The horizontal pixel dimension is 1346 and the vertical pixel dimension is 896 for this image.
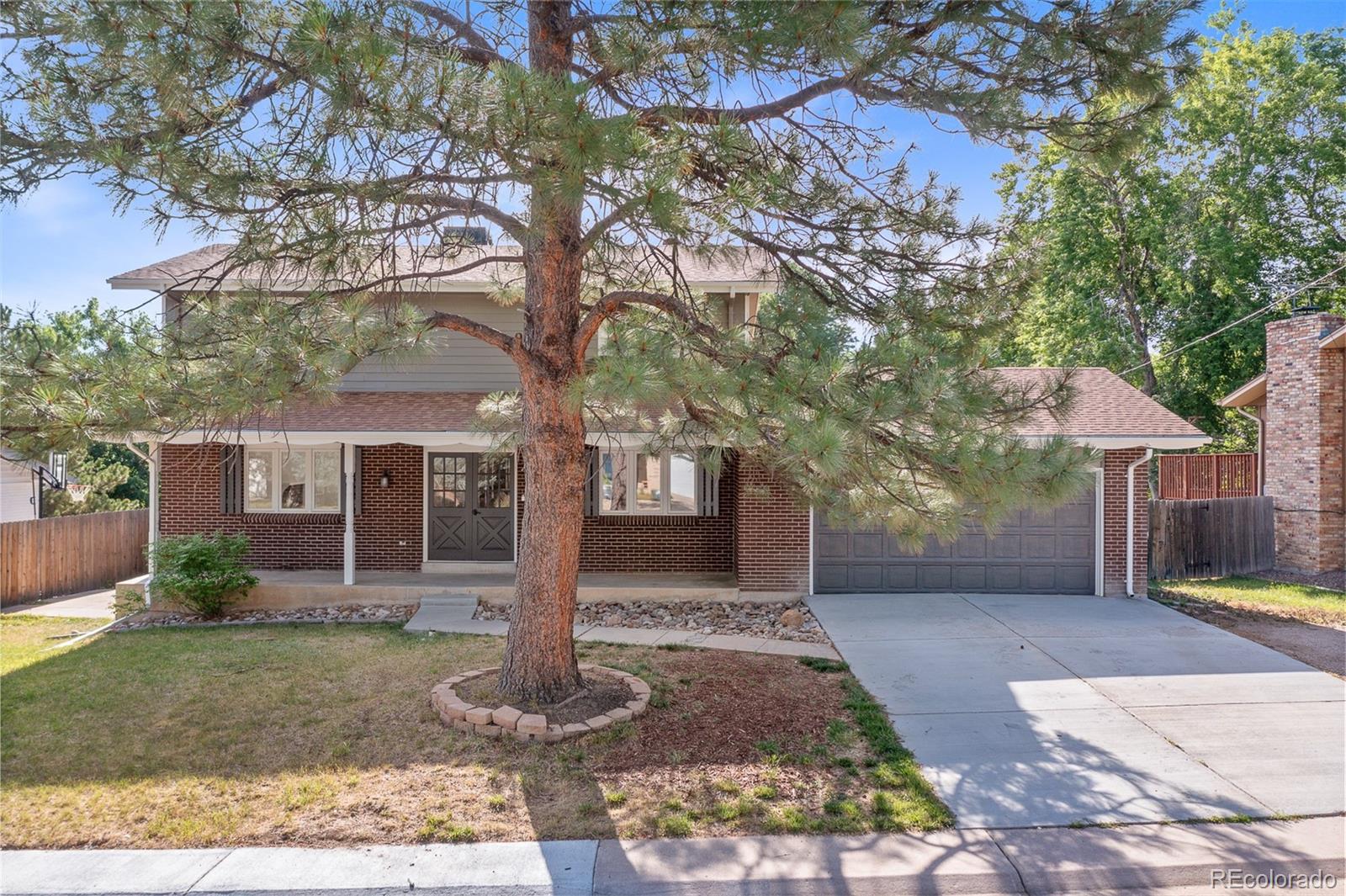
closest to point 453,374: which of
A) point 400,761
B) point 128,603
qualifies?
point 128,603

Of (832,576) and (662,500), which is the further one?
(662,500)

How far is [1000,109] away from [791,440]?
2.95m

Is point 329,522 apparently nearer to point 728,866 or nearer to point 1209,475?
point 728,866

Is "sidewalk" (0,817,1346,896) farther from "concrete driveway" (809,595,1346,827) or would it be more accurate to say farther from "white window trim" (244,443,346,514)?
"white window trim" (244,443,346,514)

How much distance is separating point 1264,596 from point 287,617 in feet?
45.6

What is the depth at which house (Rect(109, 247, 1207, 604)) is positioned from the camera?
35.1 feet

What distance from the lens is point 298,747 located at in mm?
5324

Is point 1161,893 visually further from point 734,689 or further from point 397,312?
point 397,312

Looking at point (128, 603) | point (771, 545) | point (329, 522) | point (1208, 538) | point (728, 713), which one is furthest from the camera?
point (1208, 538)

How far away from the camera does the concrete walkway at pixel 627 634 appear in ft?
26.4

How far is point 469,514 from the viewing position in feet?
40.0

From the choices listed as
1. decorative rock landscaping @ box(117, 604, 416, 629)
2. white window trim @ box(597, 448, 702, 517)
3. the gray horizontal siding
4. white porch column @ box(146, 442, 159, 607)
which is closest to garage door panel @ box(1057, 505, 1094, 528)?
white window trim @ box(597, 448, 702, 517)

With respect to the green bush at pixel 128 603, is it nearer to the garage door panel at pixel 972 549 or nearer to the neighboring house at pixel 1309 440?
the garage door panel at pixel 972 549

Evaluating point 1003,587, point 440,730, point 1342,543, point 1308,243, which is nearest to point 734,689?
point 440,730
